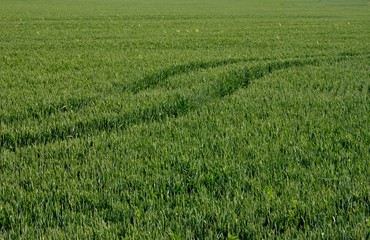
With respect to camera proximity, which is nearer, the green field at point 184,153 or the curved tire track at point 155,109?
the green field at point 184,153

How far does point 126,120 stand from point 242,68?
15.1ft

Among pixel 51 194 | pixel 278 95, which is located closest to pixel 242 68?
pixel 278 95

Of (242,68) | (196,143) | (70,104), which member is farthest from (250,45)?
(196,143)

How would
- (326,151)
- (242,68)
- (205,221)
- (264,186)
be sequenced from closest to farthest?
(205,221) → (264,186) → (326,151) → (242,68)

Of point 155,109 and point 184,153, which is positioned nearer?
point 184,153

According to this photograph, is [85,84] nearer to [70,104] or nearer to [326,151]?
[70,104]

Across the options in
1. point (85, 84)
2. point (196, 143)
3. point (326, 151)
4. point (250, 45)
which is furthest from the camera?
point (250, 45)

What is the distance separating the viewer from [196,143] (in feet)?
15.5

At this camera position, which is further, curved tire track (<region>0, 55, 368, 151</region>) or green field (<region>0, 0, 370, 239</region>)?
curved tire track (<region>0, 55, 368, 151</region>)

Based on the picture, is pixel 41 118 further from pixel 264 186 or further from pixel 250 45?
pixel 250 45

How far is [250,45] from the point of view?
15.0 meters

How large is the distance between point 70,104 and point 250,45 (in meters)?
9.93

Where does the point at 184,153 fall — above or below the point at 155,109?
below

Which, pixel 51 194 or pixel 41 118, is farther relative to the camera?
pixel 41 118
